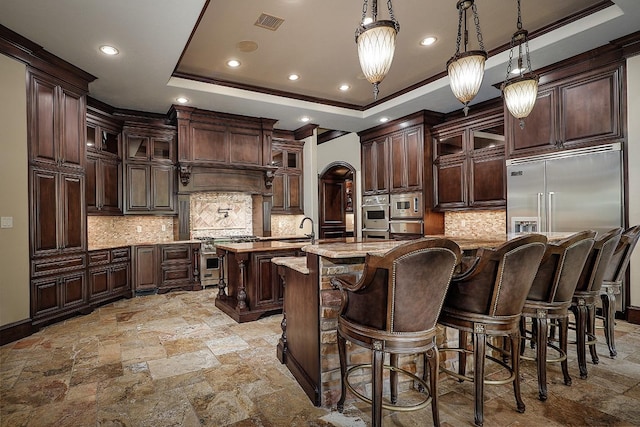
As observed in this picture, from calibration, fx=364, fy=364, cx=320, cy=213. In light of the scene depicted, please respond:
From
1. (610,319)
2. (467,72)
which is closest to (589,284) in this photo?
(610,319)

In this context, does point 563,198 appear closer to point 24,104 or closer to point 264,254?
point 264,254

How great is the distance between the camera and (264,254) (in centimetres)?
426

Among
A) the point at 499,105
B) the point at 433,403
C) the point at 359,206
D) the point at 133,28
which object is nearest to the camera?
the point at 433,403

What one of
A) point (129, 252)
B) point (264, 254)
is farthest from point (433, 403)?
point (129, 252)

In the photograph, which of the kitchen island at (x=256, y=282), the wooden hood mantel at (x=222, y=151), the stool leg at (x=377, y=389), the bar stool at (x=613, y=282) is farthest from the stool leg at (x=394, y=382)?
the wooden hood mantel at (x=222, y=151)

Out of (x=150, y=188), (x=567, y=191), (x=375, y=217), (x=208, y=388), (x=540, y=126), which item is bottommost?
(x=208, y=388)

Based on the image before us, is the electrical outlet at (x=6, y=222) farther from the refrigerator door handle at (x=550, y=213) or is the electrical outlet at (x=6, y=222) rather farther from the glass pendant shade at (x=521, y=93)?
the refrigerator door handle at (x=550, y=213)

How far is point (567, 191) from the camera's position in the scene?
168 inches

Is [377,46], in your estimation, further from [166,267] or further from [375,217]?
[375,217]

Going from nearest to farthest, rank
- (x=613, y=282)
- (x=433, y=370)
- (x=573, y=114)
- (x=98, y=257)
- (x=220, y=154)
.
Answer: (x=433, y=370)
(x=613, y=282)
(x=573, y=114)
(x=98, y=257)
(x=220, y=154)

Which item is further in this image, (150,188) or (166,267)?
(150,188)

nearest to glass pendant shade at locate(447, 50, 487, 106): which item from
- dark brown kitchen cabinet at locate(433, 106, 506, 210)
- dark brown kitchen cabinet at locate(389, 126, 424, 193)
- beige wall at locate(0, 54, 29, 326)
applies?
dark brown kitchen cabinet at locate(433, 106, 506, 210)

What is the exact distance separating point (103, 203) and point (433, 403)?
5315 mm

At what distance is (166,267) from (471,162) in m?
5.11
